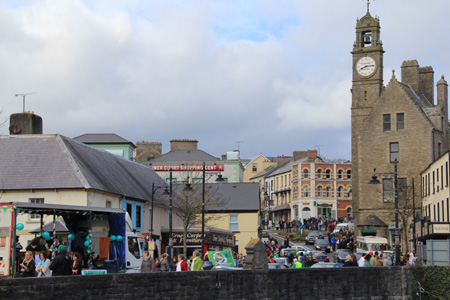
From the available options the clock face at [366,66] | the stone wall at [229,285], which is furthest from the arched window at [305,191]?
the stone wall at [229,285]

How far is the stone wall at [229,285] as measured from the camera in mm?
19031

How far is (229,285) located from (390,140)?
45900mm

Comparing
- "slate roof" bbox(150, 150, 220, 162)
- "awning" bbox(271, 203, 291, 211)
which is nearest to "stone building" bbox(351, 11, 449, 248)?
"slate roof" bbox(150, 150, 220, 162)

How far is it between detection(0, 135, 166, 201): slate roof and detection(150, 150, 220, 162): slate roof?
165 feet

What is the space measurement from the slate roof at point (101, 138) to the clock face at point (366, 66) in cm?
3667

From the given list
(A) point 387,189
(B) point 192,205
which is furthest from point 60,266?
(A) point 387,189

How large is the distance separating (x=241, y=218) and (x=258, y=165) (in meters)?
75.0

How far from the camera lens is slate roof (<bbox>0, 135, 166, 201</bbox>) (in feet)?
136

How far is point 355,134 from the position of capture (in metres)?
71.9

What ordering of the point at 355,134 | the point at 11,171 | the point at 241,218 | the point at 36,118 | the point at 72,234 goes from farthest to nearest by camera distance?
1. the point at 355,134
2. the point at 241,218
3. the point at 36,118
4. the point at 11,171
5. the point at 72,234

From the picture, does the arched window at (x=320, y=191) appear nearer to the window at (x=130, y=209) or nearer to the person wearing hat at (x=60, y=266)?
the window at (x=130, y=209)

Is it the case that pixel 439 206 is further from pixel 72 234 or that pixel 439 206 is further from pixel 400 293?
pixel 72 234

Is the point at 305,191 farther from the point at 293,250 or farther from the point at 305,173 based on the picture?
the point at 293,250

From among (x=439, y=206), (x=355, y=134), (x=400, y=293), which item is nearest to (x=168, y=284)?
(x=400, y=293)
